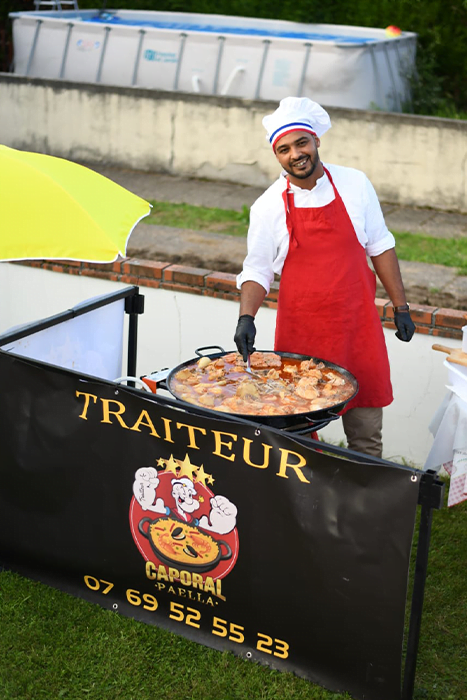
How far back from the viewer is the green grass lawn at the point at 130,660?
3.62 metres

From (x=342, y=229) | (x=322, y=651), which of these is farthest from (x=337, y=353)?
(x=322, y=651)

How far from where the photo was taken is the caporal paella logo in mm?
3523

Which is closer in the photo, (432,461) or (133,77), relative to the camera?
(432,461)

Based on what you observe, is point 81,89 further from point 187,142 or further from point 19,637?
point 19,637

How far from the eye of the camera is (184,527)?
3.62 meters

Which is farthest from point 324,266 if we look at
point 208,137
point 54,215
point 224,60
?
point 224,60

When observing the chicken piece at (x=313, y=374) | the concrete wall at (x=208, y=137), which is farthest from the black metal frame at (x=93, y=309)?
the concrete wall at (x=208, y=137)

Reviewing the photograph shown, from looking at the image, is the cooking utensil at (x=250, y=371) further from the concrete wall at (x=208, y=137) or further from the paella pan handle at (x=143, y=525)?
the concrete wall at (x=208, y=137)

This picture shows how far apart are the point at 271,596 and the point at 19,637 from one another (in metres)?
1.21

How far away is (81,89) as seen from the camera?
10.7m

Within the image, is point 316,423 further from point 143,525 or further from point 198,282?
point 198,282

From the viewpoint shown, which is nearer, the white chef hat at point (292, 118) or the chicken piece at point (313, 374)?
the white chef hat at point (292, 118)

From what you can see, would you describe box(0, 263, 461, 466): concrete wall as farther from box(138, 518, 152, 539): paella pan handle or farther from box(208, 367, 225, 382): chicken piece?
box(138, 518, 152, 539): paella pan handle

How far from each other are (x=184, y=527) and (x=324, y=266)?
57.5 inches
